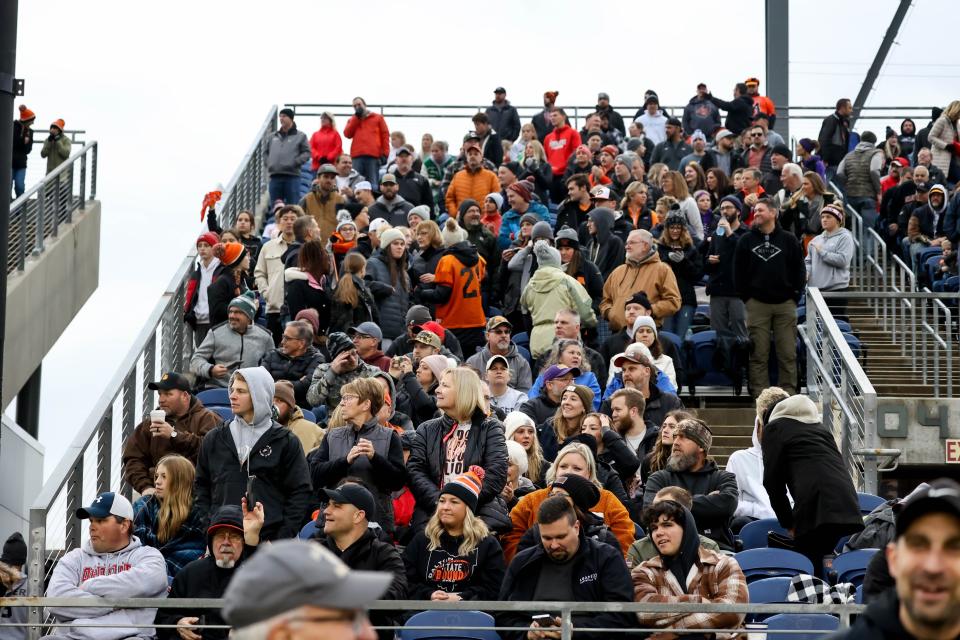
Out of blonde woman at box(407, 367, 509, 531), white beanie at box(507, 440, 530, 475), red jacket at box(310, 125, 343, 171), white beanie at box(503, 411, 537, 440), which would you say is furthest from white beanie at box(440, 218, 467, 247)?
red jacket at box(310, 125, 343, 171)

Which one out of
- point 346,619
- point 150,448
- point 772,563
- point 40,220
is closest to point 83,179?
point 40,220

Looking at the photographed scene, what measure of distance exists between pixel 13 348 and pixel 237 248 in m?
4.79

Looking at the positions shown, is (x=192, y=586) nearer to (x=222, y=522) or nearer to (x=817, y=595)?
(x=222, y=522)

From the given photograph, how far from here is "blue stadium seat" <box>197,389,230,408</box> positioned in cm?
1279

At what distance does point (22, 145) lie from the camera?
21484 mm

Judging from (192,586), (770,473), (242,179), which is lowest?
(192,586)

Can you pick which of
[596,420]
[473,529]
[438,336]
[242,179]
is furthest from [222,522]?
[242,179]

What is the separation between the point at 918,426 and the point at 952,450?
1.38ft

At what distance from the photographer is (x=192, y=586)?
8.70 m

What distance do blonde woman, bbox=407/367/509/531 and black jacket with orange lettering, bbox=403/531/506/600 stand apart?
0.70m

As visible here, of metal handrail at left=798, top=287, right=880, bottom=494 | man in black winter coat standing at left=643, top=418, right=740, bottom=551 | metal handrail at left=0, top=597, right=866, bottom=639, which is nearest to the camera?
metal handrail at left=0, top=597, right=866, bottom=639

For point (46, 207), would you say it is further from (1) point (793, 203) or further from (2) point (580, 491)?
(2) point (580, 491)

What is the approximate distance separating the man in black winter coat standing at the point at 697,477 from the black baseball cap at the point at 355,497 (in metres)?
1.91

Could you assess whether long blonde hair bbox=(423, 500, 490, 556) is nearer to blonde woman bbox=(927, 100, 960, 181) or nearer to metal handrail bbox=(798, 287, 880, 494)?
metal handrail bbox=(798, 287, 880, 494)
